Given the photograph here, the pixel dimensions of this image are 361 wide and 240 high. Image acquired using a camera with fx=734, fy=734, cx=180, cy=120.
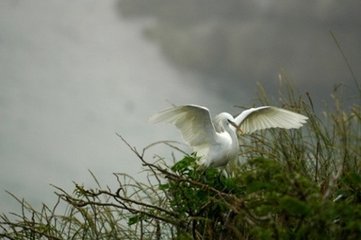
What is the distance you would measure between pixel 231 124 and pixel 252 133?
30cm

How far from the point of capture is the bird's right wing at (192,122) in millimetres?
5770

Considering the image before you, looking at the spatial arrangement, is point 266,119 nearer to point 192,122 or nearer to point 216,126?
point 216,126

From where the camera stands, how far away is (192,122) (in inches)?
234

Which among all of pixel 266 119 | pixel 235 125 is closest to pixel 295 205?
pixel 235 125

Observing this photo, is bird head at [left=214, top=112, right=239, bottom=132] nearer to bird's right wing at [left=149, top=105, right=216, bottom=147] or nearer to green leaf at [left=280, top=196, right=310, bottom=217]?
bird's right wing at [left=149, top=105, right=216, bottom=147]

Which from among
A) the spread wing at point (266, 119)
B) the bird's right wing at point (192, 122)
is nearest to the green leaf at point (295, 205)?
the bird's right wing at point (192, 122)

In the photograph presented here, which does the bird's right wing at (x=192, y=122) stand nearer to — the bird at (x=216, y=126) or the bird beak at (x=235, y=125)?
the bird at (x=216, y=126)

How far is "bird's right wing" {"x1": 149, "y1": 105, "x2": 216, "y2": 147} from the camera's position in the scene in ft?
18.9

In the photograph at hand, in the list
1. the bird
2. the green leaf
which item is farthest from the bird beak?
the green leaf

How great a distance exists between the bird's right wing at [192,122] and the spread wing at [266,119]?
0.26 metres

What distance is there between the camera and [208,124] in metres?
5.95

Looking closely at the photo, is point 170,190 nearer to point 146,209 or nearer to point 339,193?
point 146,209

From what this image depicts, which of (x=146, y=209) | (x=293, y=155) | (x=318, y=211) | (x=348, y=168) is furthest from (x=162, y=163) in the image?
(x=318, y=211)

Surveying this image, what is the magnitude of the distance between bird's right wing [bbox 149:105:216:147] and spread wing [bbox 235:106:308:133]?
0.26m
